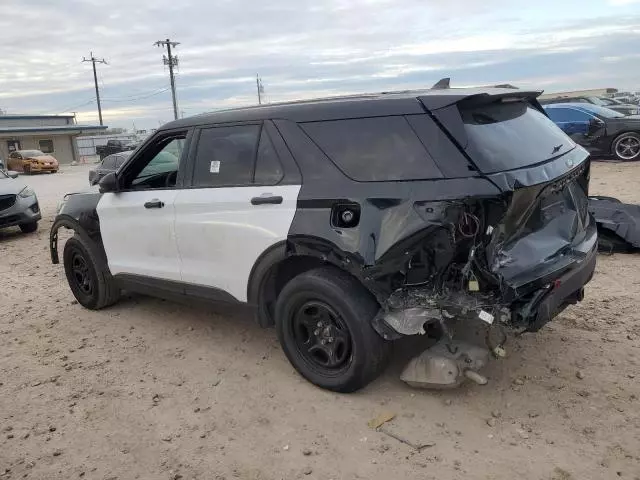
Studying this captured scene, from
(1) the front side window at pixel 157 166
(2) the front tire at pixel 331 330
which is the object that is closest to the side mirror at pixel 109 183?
(1) the front side window at pixel 157 166

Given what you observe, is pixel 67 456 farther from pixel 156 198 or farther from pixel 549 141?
pixel 549 141

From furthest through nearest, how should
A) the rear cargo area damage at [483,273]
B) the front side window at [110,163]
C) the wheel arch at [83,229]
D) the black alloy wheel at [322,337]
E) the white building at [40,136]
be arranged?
1. the white building at [40,136]
2. the front side window at [110,163]
3. the wheel arch at [83,229]
4. the black alloy wheel at [322,337]
5. the rear cargo area damage at [483,273]

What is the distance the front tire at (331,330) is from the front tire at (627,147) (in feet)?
46.2

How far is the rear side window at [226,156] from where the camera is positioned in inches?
159

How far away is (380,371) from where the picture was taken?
3.58 meters

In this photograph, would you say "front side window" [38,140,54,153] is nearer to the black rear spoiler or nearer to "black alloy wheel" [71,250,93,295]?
"black alloy wheel" [71,250,93,295]

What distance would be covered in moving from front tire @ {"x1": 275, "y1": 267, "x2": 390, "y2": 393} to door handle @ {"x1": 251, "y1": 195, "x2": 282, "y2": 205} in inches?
20.1

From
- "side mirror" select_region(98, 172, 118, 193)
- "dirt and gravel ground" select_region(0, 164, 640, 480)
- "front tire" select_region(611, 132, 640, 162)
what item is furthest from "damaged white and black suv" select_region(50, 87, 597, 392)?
"front tire" select_region(611, 132, 640, 162)

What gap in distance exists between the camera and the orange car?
36.7m

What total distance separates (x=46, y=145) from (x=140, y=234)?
5458cm

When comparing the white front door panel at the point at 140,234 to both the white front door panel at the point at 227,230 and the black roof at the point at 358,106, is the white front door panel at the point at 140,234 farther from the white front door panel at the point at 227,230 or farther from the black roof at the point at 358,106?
the black roof at the point at 358,106

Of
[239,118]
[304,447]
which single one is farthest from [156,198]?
[304,447]

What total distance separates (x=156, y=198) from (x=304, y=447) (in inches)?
94.1

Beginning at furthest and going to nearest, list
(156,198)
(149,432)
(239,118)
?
(156,198) → (239,118) → (149,432)
